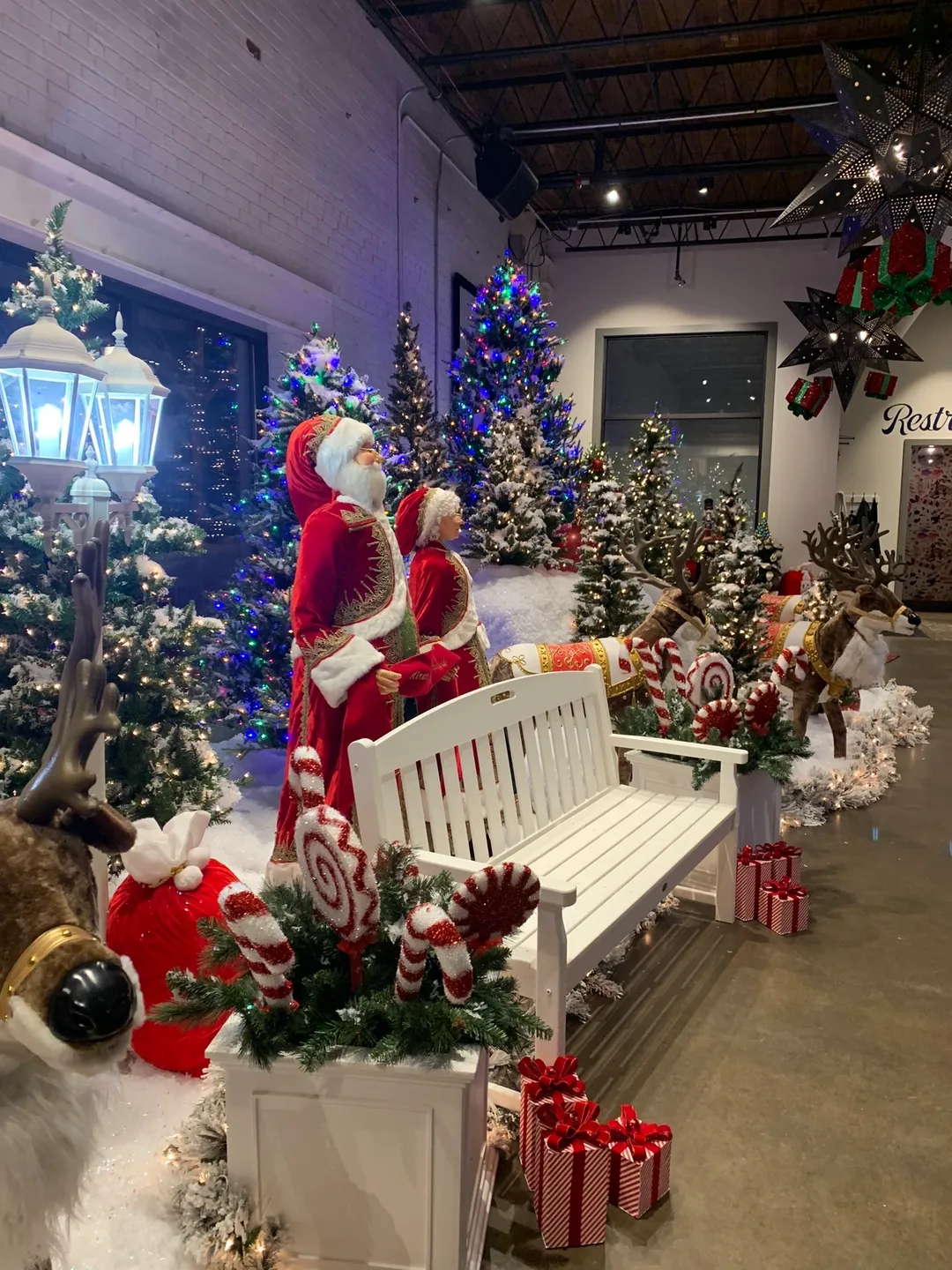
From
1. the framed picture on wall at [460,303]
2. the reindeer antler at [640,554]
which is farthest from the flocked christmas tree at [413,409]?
the framed picture on wall at [460,303]

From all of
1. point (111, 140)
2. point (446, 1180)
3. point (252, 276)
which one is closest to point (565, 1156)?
point (446, 1180)

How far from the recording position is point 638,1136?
1.99 meters

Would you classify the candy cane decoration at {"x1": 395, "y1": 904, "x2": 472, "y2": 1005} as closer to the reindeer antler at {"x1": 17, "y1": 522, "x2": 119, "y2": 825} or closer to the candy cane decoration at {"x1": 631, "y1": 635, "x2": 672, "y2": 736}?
the reindeer antler at {"x1": 17, "y1": 522, "x2": 119, "y2": 825}

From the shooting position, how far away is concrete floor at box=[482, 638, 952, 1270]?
1918 millimetres

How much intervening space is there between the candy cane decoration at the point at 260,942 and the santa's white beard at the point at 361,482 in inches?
73.5

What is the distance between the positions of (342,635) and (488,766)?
73cm

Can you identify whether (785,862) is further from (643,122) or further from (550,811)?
(643,122)

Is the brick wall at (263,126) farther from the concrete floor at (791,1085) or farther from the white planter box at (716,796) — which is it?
the concrete floor at (791,1085)

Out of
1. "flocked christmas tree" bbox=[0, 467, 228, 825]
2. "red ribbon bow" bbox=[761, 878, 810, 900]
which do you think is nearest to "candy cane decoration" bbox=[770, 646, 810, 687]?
"red ribbon bow" bbox=[761, 878, 810, 900]

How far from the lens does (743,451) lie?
1200 cm

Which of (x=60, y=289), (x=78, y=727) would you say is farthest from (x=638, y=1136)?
(x=60, y=289)

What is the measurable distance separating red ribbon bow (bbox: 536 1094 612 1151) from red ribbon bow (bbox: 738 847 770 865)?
5.35 ft

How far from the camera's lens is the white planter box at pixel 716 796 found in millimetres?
3520

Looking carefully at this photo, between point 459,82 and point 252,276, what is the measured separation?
3824 mm
